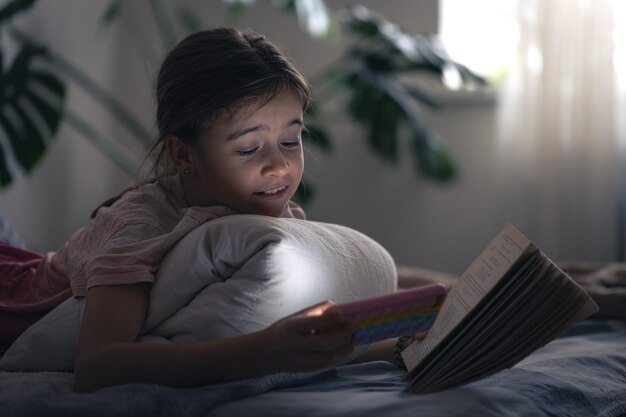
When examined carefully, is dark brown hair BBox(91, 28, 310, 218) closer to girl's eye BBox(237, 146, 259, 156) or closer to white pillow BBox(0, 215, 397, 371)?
girl's eye BBox(237, 146, 259, 156)

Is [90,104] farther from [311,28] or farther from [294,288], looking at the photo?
[294,288]

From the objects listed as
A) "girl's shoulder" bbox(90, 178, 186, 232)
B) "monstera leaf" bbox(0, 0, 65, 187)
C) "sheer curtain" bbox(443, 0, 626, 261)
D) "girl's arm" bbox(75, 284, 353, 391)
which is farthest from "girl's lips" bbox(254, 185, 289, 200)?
"sheer curtain" bbox(443, 0, 626, 261)

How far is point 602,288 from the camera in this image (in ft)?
5.48

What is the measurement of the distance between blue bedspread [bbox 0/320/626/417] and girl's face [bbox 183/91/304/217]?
25 cm

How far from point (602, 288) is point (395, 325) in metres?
0.97

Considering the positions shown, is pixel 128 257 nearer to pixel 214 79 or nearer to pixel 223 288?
pixel 223 288

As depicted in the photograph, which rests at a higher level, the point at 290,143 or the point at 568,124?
the point at 290,143

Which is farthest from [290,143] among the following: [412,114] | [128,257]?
[412,114]

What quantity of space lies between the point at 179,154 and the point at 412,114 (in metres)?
1.71

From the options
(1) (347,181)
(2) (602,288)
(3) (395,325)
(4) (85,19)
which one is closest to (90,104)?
(4) (85,19)

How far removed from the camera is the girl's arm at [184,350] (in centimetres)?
81

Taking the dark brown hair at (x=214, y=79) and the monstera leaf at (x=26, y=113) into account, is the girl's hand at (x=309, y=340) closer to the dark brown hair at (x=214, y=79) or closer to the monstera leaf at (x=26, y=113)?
the dark brown hair at (x=214, y=79)

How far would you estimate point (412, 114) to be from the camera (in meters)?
2.82

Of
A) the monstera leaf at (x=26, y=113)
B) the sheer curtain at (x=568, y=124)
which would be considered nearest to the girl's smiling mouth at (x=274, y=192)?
the monstera leaf at (x=26, y=113)
